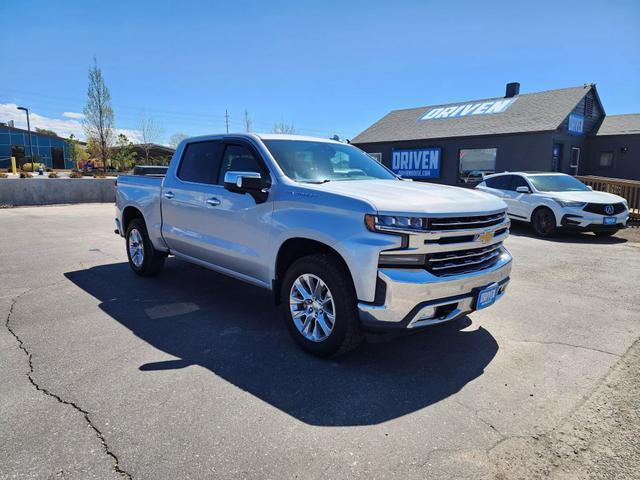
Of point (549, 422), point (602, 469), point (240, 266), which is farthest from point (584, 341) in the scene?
point (240, 266)

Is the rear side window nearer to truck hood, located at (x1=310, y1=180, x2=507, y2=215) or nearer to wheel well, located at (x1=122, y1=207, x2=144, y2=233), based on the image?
truck hood, located at (x1=310, y1=180, x2=507, y2=215)

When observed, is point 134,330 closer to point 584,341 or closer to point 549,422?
point 549,422

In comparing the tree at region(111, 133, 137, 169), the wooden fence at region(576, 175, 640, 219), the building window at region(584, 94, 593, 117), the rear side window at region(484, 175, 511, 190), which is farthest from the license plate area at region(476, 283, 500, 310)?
the tree at region(111, 133, 137, 169)

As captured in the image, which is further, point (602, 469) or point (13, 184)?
point (13, 184)

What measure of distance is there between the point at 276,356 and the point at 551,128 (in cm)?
1841

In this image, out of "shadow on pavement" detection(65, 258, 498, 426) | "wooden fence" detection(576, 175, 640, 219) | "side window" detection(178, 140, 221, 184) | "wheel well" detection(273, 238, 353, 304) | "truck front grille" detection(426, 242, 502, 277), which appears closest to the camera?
"shadow on pavement" detection(65, 258, 498, 426)

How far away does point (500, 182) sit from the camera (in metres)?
12.4

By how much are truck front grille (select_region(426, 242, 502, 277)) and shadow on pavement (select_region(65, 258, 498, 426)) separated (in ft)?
2.71

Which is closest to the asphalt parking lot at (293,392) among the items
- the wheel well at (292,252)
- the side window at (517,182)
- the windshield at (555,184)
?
the wheel well at (292,252)

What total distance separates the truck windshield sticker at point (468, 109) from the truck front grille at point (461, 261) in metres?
20.6

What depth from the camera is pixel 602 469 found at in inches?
93.1

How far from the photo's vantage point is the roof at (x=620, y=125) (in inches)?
800

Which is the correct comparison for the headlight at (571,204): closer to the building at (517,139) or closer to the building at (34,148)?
the building at (517,139)

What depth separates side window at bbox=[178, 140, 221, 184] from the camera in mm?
4867
